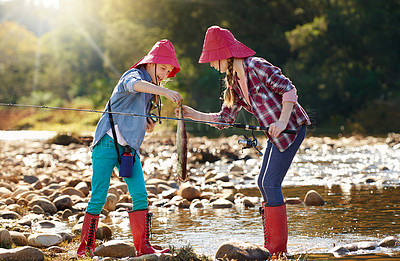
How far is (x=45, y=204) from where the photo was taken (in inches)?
265

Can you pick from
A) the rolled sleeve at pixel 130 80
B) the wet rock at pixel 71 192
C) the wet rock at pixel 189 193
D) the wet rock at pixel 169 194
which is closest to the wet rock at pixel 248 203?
the wet rock at pixel 189 193

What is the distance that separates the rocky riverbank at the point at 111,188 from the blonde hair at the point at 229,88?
117 centimetres

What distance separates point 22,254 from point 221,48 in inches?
81.8

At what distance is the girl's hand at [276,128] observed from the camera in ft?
13.5

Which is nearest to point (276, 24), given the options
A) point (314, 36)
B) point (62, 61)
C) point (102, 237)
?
point (314, 36)

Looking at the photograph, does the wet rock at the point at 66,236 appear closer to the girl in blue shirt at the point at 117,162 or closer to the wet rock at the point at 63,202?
the girl in blue shirt at the point at 117,162

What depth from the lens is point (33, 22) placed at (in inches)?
3730

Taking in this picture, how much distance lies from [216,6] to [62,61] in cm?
2945

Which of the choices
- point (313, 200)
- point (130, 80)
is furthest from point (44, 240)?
point (313, 200)

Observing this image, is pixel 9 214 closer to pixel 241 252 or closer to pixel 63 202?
pixel 63 202

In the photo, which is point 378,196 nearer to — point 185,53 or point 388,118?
point 388,118

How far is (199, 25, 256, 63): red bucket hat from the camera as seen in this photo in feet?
14.0

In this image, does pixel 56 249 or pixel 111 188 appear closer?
pixel 56 249

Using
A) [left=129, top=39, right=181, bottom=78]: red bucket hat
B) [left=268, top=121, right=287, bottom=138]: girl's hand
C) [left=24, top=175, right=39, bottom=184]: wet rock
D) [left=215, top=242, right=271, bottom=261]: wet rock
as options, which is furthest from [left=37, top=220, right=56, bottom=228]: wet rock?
[left=24, top=175, right=39, bottom=184]: wet rock
